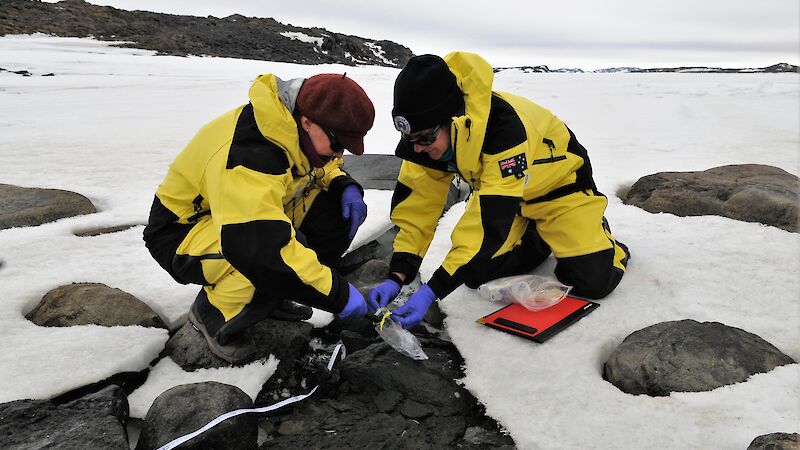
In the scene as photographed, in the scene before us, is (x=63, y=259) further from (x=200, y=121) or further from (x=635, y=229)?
(x=200, y=121)

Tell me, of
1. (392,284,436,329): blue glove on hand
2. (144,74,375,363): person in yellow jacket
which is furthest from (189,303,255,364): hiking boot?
(392,284,436,329): blue glove on hand

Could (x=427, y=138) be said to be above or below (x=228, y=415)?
above

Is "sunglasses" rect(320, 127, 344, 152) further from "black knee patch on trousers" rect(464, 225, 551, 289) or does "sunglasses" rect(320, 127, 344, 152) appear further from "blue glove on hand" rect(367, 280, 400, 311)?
"black knee patch on trousers" rect(464, 225, 551, 289)

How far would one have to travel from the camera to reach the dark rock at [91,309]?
88.0 inches

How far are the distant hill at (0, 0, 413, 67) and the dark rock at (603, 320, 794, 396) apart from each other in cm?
2254

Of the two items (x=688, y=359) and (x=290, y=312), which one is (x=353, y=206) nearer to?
(x=290, y=312)

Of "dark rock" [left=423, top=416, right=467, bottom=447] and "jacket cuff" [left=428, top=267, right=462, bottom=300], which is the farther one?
"jacket cuff" [left=428, top=267, right=462, bottom=300]

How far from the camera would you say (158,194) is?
223 cm

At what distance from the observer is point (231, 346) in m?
2.15

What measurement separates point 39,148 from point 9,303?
12.3 ft

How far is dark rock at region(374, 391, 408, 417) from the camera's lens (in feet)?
6.60

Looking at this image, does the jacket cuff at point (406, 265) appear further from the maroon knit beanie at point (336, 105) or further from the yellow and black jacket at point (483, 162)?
the maroon knit beanie at point (336, 105)

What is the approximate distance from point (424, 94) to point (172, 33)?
89.8 ft

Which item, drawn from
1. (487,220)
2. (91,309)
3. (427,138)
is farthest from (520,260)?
(91,309)
